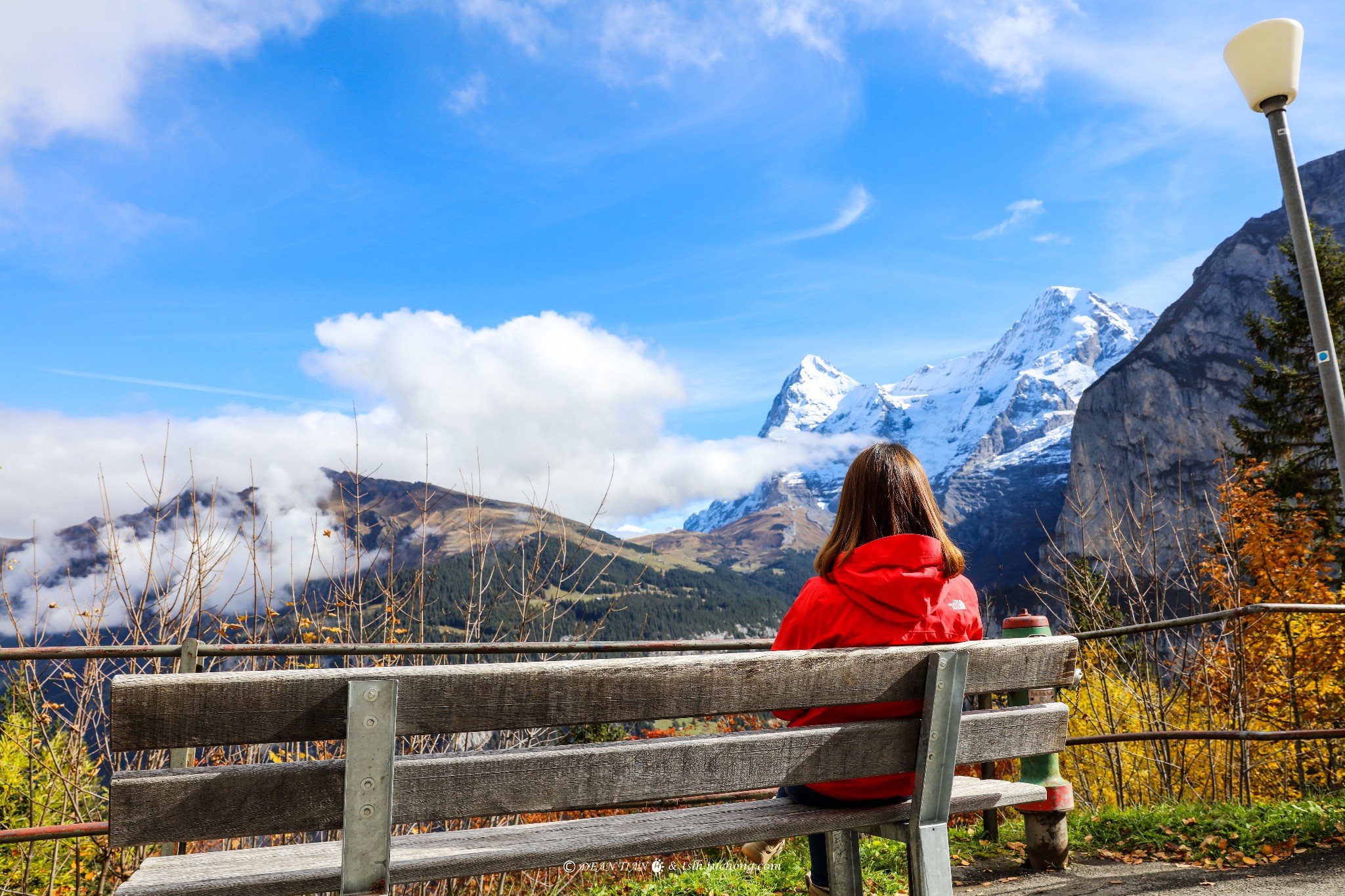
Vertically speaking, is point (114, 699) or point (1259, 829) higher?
point (114, 699)

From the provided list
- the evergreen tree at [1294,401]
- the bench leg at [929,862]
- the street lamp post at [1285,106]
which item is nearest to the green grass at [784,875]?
the bench leg at [929,862]

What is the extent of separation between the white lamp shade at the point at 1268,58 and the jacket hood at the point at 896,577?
4.39 meters

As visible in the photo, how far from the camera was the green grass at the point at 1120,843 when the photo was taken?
4074 mm

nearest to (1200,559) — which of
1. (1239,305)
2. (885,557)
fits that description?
(885,557)

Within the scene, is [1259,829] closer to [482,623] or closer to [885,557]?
[885,557]

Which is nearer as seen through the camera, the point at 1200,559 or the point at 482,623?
the point at 482,623

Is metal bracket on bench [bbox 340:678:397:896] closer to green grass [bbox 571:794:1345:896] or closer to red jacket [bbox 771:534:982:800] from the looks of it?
red jacket [bbox 771:534:982:800]

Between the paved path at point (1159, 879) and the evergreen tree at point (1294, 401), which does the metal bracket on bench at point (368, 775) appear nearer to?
the paved path at point (1159, 879)

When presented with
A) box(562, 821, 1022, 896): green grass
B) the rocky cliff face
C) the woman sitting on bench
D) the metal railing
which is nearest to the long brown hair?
the woman sitting on bench

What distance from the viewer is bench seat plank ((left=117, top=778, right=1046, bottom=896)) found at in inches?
70.3

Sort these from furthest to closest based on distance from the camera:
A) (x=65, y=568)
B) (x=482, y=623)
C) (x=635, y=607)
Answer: (x=635, y=607), (x=65, y=568), (x=482, y=623)

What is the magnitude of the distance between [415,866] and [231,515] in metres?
4.67

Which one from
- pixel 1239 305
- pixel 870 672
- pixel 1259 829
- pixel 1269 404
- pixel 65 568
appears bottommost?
pixel 1259 829

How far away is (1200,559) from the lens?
10.7 m
